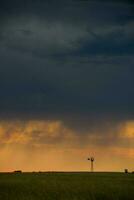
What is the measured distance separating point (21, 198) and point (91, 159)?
105 metres

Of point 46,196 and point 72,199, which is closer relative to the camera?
point 72,199

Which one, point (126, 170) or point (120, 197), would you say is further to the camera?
point (126, 170)

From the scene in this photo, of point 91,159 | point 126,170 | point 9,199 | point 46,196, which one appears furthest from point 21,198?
point 91,159

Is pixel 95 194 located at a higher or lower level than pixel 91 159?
lower

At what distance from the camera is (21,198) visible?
4178cm

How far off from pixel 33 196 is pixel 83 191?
20.8ft

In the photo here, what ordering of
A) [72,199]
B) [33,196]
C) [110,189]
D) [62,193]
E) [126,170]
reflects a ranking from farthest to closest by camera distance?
[126,170] < [110,189] < [62,193] < [33,196] < [72,199]

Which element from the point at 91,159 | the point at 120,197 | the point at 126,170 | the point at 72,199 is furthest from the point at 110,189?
the point at 91,159

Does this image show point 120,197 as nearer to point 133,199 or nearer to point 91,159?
point 133,199

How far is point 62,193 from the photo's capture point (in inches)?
1870

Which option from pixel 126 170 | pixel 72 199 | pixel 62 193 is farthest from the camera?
pixel 126 170

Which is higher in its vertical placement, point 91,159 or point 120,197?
point 91,159

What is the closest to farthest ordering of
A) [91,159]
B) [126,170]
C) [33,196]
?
[33,196] → [126,170] → [91,159]

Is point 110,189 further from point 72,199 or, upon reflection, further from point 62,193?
point 72,199
